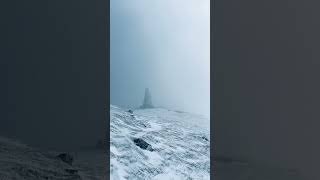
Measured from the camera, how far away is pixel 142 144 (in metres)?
3.60

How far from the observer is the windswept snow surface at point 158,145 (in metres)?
3.33

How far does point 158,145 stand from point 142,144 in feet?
0.67

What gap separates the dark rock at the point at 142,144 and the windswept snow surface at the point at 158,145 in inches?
1.2
